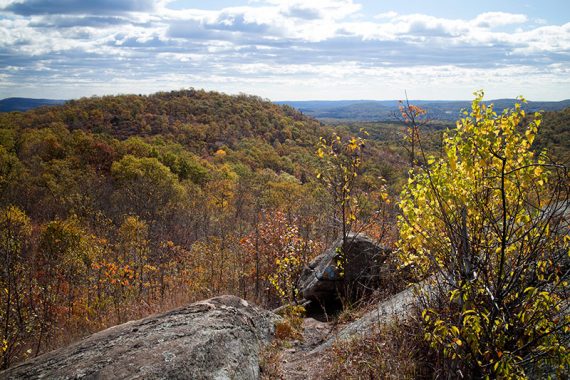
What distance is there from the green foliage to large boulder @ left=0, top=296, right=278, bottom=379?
2211 mm

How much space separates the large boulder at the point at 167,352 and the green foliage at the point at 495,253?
87.1 inches

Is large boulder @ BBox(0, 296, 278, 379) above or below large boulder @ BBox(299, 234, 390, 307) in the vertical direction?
above

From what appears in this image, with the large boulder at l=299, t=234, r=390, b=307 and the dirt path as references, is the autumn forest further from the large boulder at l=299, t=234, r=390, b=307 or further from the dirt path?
the dirt path

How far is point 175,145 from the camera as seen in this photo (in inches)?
2771

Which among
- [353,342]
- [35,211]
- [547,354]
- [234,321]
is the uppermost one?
[547,354]

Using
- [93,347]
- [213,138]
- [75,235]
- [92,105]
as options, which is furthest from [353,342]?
[92,105]

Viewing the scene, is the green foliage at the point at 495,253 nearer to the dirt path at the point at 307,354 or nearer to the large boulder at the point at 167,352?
the dirt path at the point at 307,354

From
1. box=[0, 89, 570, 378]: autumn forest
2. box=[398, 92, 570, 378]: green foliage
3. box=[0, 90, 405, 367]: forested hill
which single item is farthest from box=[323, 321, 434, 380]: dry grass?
box=[0, 90, 405, 367]: forested hill

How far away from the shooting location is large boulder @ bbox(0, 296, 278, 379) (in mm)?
4074

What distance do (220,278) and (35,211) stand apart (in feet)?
97.5

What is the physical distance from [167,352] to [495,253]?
3.37 m

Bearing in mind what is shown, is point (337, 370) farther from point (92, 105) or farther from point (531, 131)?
point (92, 105)

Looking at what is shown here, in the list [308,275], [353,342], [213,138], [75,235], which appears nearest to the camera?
[353,342]

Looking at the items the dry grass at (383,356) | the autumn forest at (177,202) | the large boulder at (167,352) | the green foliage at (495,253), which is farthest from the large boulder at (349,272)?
the green foliage at (495,253)
